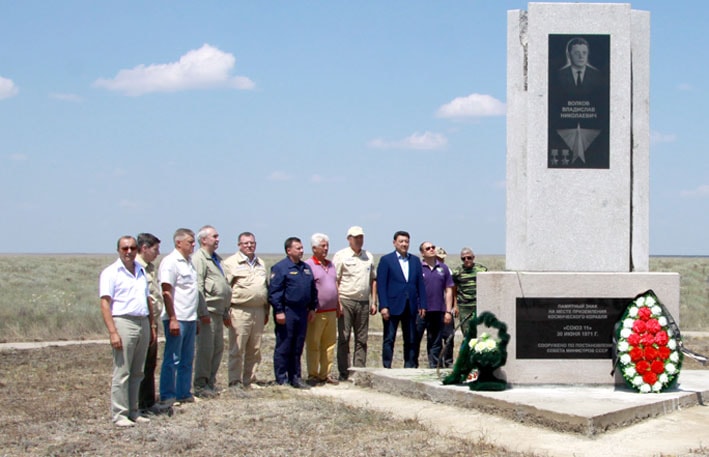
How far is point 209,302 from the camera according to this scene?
8.95m

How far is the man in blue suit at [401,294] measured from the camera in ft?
33.8

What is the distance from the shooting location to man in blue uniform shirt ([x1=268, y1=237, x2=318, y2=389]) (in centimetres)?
949

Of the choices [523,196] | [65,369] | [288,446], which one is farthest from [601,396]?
[65,369]

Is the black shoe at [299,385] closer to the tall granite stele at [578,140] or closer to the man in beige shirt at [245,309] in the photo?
the man in beige shirt at [245,309]

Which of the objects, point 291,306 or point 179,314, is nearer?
point 179,314

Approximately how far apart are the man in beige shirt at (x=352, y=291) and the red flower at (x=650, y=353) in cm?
321

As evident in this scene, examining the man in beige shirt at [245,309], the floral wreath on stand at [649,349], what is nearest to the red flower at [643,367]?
the floral wreath on stand at [649,349]

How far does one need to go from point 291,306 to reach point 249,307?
0.44 metres

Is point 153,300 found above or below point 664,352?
above

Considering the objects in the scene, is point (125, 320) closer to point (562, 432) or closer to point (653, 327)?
point (562, 432)

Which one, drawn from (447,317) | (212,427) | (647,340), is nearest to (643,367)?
(647,340)

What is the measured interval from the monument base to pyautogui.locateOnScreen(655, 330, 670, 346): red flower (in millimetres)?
426

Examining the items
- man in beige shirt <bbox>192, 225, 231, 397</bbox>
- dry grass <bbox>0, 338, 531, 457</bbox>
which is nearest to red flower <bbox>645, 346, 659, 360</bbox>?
dry grass <bbox>0, 338, 531, 457</bbox>

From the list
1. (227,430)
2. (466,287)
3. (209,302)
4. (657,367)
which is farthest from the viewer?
(466,287)
